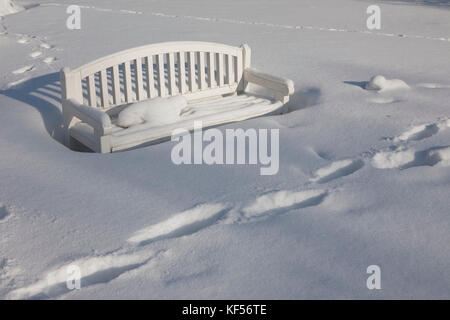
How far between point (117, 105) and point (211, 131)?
2.97 feet

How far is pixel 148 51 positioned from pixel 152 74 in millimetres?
223

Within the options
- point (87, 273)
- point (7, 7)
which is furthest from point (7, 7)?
point (87, 273)

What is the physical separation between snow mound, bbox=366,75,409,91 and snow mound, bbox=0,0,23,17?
7.09m

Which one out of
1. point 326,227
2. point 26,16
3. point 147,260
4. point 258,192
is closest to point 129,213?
point 147,260

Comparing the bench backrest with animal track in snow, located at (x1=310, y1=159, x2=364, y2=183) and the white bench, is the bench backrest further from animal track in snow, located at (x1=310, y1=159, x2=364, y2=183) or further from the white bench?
animal track in snow, located at (x1=310, y1=159, x2=364, y2=183)

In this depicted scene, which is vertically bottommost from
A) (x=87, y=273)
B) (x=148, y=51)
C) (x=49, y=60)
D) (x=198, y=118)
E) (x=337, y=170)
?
(x=87, y=273)

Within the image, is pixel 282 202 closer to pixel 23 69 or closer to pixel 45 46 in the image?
pixel 23 69

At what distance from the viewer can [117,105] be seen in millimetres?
4535

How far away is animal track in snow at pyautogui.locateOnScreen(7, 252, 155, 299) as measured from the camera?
241 cm

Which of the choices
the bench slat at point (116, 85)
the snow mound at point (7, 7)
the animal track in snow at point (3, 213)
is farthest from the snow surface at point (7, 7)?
the animal track in snow at point (3, 213)

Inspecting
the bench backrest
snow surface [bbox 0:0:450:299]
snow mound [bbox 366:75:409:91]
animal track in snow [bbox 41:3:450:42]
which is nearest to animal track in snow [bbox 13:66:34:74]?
snow surface [bbox 0:0:450:299]

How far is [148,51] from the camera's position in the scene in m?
4.50

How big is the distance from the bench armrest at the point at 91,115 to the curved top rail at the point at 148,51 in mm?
A: 262

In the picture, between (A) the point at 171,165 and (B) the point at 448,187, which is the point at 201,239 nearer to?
(A) the point at 171,165
